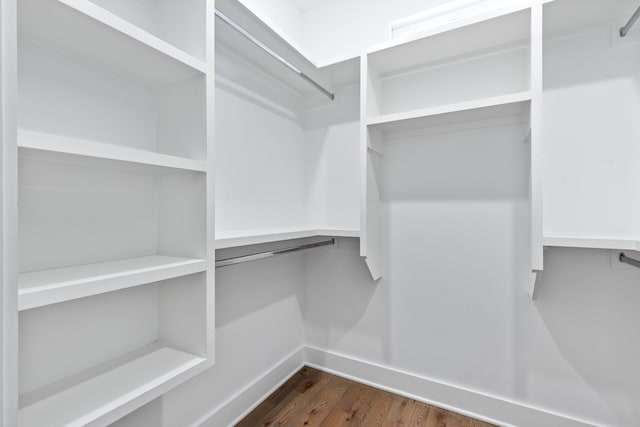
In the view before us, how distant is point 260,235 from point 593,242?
4.77 feet

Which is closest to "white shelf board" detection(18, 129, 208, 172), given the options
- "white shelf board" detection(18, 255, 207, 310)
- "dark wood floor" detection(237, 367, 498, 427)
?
"white shelf board" detection(18, 255, 207, 310)

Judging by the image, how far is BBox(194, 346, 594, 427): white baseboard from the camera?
60.9 inches

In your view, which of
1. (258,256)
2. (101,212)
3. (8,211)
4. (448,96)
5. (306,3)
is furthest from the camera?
(306,3)

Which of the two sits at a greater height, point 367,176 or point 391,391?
point 367,176

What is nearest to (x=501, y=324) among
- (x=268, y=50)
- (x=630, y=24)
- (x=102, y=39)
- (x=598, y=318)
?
(x=598, y=318)

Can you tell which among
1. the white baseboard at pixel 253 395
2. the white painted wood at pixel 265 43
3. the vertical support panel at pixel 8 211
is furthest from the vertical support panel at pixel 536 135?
the vertical support panel at pixel 8 211

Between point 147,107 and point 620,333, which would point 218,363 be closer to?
point 147,107

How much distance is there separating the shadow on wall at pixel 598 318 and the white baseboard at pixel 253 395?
61.8 inches

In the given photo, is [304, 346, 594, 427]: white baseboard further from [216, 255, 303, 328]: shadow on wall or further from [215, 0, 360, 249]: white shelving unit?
[215, 0, 360, 249]: white shelving unit

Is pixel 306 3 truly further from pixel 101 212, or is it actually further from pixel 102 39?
pixel 101 212

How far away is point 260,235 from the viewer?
141cm

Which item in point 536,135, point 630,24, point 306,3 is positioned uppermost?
point 306,3

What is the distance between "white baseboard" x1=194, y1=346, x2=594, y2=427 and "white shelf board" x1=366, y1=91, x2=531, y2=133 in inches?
61.0

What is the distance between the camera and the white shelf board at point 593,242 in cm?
119
